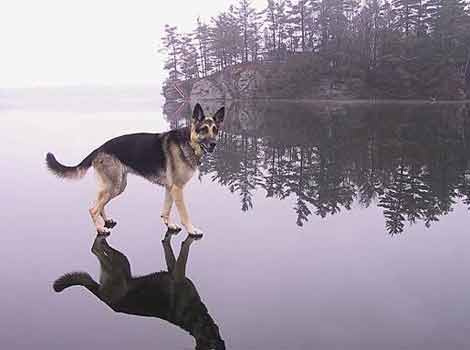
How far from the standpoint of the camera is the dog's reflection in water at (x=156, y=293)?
10.8 feet

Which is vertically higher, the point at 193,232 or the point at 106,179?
the point at 106,179

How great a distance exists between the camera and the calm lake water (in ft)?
10.6

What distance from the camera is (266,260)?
4738 mm

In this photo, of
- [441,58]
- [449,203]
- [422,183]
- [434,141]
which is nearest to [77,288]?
[449,203]

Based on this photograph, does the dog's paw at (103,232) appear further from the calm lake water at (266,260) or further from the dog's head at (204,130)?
the dog's head at (204,130)

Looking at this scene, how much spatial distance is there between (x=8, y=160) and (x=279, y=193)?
7.74 metres

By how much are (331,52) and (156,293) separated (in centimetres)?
6536

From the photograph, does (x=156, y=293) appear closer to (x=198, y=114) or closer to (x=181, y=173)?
→ (x=181, y=173)

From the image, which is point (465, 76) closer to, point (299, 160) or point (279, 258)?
point (299, 160)

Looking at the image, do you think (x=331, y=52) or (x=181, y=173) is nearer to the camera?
(x=181, y=173)

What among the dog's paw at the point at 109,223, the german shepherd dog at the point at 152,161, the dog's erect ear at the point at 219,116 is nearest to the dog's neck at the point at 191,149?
the german shepherd dog at the point at 152,161

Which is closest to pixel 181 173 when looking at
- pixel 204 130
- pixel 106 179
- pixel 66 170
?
pixel 204 130

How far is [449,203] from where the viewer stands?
697cm

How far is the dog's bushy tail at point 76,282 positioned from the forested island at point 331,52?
47.5m
